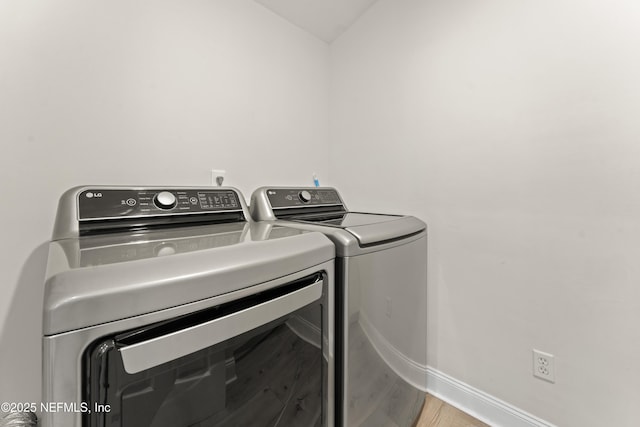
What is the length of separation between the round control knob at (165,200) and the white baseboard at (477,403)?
146 cm

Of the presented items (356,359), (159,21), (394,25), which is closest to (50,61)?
(159,21)

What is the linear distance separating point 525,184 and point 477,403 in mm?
998

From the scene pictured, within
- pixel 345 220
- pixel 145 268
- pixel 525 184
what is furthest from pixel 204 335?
pixel 525 184

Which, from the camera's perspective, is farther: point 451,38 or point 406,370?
point 451,38

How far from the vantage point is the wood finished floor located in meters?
1.18

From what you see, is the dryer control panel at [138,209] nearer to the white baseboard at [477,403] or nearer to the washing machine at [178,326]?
the washing machine at [178,326]

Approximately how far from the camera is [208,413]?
1.78ft

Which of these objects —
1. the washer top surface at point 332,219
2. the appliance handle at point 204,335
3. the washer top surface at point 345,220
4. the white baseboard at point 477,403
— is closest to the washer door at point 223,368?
the appliance handle at point 204,335

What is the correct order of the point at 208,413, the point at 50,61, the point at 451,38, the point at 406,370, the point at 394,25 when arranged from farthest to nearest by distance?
the point at 394,25
the point at 451,38
the point at 406,370
the point at 50,61
the point at 208,413

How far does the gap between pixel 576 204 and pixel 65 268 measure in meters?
1.47

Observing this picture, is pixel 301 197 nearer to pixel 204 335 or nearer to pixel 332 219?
pixel 332 219

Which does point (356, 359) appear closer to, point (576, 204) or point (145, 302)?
point (145, 302)

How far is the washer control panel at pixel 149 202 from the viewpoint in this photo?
0.86 meters

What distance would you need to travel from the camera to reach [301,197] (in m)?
1.42
